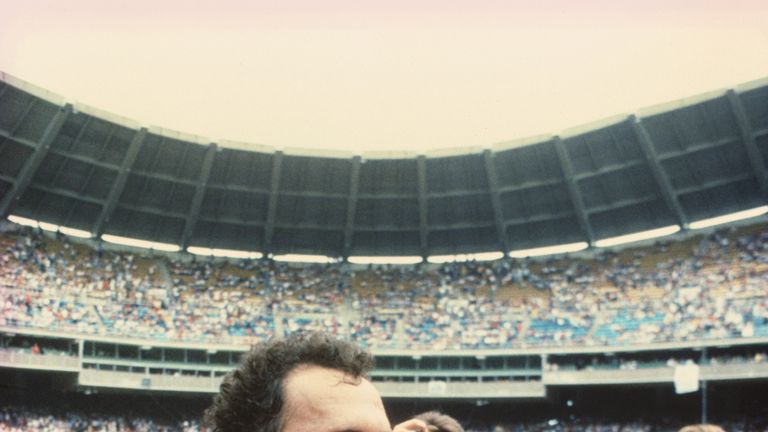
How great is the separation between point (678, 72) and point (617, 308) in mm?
10784

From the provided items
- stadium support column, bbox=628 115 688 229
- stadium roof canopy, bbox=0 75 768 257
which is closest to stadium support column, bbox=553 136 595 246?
stadium roof canopy, bbox=0 75 768 257

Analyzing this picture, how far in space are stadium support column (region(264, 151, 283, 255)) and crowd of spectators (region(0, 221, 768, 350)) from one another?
4.75ft

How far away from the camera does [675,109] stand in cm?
3266

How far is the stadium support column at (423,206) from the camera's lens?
120 ft

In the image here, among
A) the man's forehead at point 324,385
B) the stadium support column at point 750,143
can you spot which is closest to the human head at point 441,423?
the man's forehead at point 324,385

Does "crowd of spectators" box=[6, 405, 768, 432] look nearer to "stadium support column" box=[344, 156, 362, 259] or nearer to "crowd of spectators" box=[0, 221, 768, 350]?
"crowd of spectators" box=[0, 221, 768, 350]

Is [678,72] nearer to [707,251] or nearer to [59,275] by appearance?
[707,251]

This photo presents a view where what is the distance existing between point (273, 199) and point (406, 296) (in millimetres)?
8240

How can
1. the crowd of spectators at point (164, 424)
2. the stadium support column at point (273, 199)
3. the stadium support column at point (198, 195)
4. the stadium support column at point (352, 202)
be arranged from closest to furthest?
the crowd of spectators at point (164, 424) < the stadium support column at point (198, 195) < the stadium support column at point (273, 199) < the stadium support column at point (352, 202)

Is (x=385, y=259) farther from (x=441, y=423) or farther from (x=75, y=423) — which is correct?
(x=441, y=423)

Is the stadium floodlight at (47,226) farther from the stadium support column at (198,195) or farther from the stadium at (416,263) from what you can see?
the stadium support column at (198,195)

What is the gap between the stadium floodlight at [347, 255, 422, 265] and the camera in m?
41.3

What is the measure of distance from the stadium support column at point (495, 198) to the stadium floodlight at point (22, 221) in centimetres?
2122

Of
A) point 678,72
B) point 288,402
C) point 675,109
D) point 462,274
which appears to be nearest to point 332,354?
point 288,402
